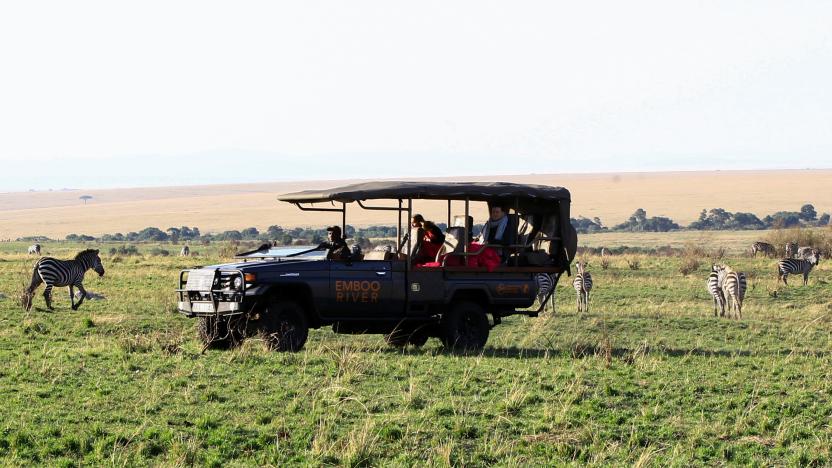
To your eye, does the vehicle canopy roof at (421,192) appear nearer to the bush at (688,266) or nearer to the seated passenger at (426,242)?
the seated passenger at (426,242)

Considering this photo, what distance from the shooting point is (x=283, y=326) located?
672 inches

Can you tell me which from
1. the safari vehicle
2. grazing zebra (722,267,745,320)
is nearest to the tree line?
grazing zebra (722,267,745,320)

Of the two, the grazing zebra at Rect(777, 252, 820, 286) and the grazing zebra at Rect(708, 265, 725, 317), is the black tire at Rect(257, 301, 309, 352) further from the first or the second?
the grazing zebra at Rect(777, 252, 820, 286)

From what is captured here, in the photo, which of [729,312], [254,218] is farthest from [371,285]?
[254,218]

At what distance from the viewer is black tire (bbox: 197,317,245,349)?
1700 centimetres

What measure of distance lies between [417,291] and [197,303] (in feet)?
10.9

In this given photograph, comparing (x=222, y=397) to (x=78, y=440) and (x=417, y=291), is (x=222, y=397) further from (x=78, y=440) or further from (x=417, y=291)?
(x=417, y=291)

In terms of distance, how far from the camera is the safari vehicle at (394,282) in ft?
55.6

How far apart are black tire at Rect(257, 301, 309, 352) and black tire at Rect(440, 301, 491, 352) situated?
2.36m

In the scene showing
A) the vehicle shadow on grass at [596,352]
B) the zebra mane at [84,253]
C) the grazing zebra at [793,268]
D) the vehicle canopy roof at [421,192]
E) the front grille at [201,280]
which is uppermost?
the vehicle canopy roof at [421,192]

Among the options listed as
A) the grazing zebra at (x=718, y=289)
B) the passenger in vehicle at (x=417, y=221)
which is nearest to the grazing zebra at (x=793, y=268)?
the grazing zebra at (x=718, y=289)

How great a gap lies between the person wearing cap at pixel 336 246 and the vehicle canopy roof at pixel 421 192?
0.52 meters

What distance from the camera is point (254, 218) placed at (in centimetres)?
13475

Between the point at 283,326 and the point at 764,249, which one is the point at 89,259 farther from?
the point at 764,249
